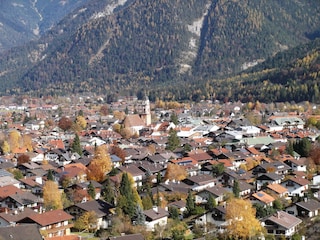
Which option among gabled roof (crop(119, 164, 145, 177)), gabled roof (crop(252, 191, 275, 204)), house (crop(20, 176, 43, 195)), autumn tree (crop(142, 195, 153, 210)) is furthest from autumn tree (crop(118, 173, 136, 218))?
gabled roof (crop(119, 164, 145, 177))

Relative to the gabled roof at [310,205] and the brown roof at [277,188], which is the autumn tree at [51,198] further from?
the gabled roof at [310,205]

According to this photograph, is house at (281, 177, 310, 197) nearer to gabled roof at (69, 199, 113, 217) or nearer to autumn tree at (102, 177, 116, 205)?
autumn tree at (102, 177, 116, 205)

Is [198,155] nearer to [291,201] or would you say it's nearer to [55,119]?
[291,201]

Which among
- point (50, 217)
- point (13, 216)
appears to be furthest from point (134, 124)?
point (50, 217)

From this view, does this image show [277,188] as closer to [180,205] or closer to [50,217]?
[180,205]

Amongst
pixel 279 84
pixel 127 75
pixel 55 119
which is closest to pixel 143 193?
pixel 55 119

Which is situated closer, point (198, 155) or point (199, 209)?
point (199, 209)
